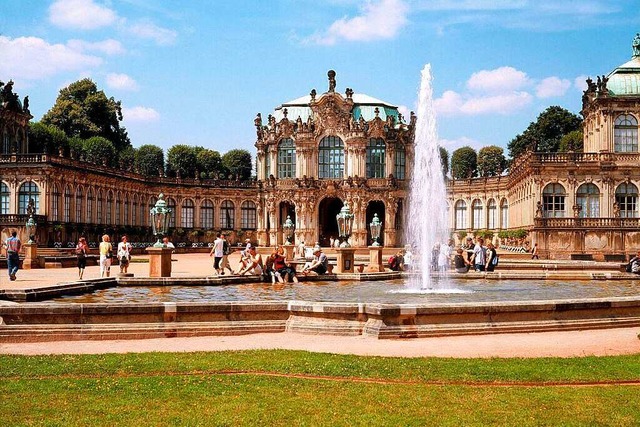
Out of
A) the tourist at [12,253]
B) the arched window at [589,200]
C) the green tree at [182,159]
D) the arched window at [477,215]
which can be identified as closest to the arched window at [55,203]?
the tourist at [12,253]

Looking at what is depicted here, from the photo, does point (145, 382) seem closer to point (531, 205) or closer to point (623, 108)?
point (531, 205)

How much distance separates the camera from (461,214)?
83625 millimetres

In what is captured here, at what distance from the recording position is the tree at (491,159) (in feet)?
360

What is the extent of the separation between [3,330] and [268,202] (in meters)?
65.9

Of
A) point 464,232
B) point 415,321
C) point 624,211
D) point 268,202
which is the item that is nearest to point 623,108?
point 624,211

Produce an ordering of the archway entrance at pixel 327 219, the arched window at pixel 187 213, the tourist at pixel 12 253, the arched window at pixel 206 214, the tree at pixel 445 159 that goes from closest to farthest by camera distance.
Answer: the tourist at pixel 12 253 < the archway entrance at pixel 327 219 < the arched window at pixel 187 213 < the arched window at pixel 206 214 < the tree at pixel 445 159

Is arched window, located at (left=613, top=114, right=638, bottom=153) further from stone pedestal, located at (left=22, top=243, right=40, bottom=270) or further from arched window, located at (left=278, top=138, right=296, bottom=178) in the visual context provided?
stone pedestal, located at (left=22, top=243, right=40, bottom=270)

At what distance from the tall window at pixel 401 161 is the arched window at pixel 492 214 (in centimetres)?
948

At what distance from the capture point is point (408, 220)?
82.2 metres

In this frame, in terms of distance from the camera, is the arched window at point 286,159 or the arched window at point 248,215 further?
the arched window at point 248,215

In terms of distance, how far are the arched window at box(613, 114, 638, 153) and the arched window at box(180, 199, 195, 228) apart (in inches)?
1817

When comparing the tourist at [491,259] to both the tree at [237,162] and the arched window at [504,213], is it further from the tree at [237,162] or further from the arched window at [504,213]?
the tree at [237,162]

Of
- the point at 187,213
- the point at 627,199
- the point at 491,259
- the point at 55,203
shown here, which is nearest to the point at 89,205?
the point at 55,203

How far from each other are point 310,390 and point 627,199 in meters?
54.9
